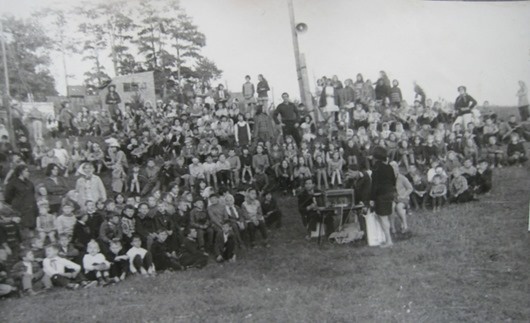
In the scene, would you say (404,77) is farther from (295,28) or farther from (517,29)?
(295,28)

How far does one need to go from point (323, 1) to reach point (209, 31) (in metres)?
1.35

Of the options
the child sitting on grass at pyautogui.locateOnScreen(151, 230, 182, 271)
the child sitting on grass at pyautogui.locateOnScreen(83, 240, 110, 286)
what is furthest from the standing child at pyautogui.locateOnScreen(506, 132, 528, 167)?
the child sitting on grass at pyautogui.locateOnScreen(83, 240, 110, 286)

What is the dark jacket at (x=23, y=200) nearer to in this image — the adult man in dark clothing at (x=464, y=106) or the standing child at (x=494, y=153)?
the adult man in dark clothing at (x=464, y=106)

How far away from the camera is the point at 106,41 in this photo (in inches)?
249

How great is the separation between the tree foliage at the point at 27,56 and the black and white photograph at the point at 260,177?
0.03m

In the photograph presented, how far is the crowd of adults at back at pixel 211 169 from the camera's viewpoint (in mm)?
6340

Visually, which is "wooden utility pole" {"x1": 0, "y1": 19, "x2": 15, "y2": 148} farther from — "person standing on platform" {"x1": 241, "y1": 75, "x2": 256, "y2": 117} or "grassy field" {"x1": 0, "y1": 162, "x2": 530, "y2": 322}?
"person standing on platform" {"x1": 241, "y1": 75, "x2": 256, "y2": 117}

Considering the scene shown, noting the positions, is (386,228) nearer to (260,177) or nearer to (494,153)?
(260,177)

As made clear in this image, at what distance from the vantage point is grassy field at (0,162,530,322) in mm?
4910

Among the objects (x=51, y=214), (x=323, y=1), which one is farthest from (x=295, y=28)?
(x=51, y=214)

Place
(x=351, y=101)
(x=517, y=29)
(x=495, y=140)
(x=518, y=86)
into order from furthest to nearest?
(x=351, y=101) < (x=495, y=140) < (x=518, y=86) < (x=517, y=29)

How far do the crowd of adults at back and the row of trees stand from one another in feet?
3.00

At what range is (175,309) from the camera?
5066 mm

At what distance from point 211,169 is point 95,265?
3.06 meters
